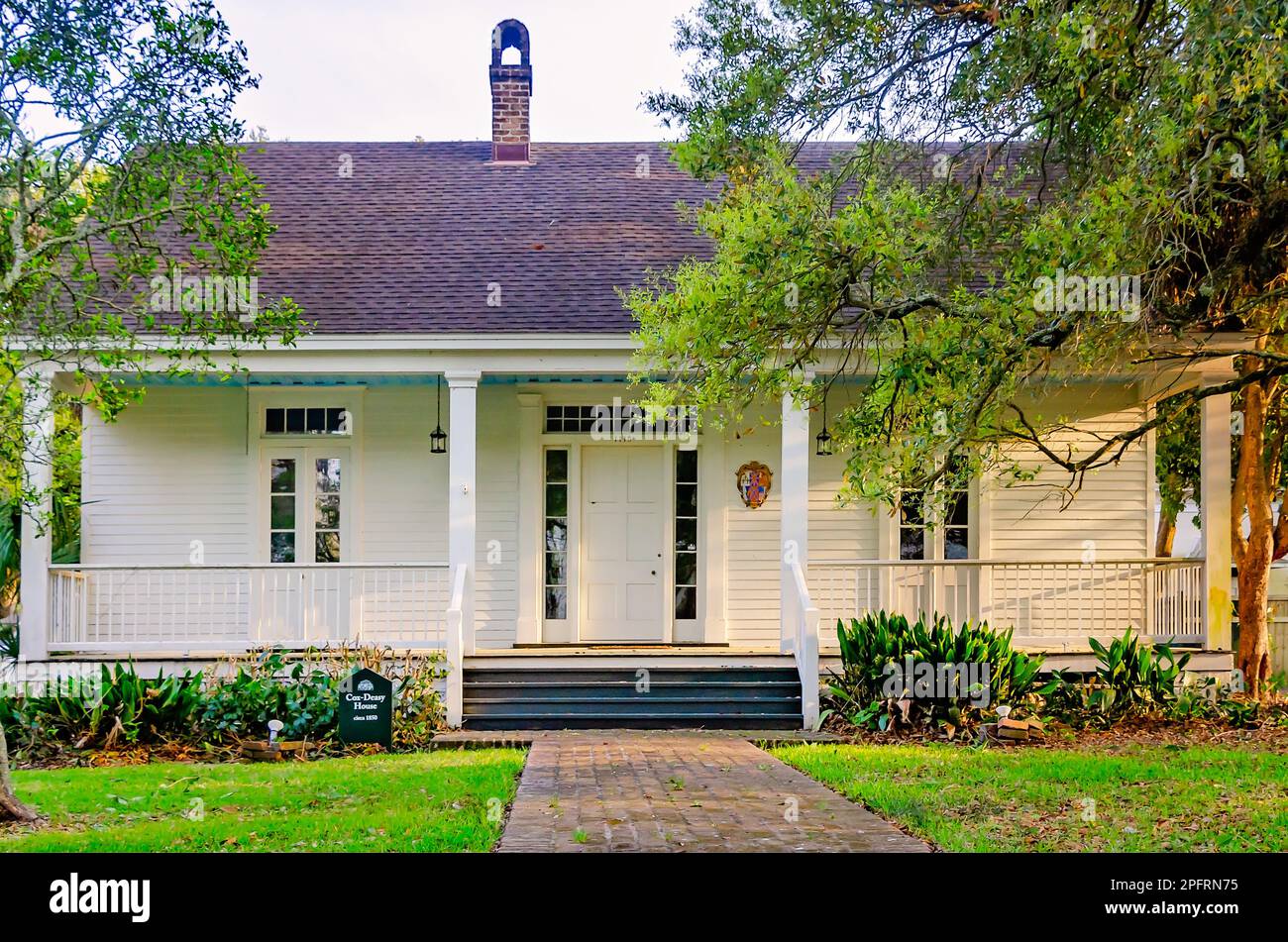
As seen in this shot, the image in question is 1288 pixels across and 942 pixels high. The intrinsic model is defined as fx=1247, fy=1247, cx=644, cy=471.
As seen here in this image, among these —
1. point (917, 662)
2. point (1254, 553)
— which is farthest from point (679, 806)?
point (1254, 553)

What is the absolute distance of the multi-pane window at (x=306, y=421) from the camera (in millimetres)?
14430

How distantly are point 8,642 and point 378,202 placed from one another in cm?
670

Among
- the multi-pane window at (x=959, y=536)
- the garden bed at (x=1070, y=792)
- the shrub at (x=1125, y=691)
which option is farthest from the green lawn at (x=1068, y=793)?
the multi-pane window at (x=959, y=536)

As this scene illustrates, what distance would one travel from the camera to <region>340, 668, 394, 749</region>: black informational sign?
421 inches

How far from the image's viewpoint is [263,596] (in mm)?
13125

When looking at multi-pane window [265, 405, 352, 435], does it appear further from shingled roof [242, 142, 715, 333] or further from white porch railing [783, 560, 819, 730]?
white porch railing [783, 560, 819, 730]

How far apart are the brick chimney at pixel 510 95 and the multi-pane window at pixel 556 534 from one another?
4651 millimetres

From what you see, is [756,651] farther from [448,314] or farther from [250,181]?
[250,181]

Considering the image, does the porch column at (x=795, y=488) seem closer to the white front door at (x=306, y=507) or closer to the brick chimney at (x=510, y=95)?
the white front door at (x=306, y=507)

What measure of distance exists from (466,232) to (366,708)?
646 centimetres

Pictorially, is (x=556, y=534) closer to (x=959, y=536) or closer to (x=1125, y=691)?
(x=959, y=536)

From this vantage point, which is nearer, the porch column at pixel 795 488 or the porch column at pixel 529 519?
the porch column at pixel 795 488
